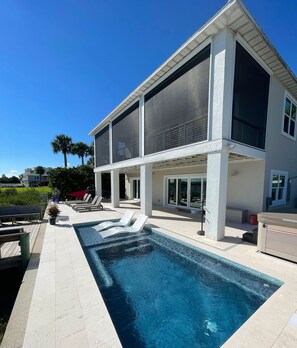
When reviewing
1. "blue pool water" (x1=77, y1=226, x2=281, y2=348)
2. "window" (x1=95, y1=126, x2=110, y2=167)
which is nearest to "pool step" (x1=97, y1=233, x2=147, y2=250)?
"blue pool water" (x1=77, y1=226, x2=281, y2=348)

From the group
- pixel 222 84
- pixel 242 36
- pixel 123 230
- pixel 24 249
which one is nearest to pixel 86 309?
pixel 24 249

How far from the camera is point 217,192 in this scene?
662 centimetres

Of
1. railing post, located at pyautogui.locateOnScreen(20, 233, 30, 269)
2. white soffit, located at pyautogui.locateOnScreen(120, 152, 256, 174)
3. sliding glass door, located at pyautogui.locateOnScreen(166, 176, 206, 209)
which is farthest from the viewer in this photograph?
sliding glass door, located at pyautogui.locateOnScreen(166, 176, 206, 209)

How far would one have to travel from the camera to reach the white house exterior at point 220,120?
6555 millimetres

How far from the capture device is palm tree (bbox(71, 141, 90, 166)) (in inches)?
1699

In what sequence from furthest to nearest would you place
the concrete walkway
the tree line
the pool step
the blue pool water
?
the tree line
the pool step
the blue pool water
the concrete walkway

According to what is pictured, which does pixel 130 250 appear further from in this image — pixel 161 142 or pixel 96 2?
pixel 96 2

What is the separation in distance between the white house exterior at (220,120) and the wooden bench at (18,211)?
6732 mm

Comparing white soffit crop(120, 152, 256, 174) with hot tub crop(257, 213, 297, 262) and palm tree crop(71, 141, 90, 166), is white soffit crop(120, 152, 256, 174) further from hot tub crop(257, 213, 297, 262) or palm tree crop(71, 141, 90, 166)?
palm tree crop(71, 141, 90, 166)

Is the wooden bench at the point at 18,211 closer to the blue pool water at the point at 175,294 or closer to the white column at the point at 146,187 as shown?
the blue pool water at the point at 175,294

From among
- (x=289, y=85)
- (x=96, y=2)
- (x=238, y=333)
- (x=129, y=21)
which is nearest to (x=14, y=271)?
(x=238, y=333)

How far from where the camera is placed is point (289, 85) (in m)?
10.6

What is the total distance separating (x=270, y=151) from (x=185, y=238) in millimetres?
7521

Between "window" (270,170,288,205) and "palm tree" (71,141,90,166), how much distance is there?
4263 cm
